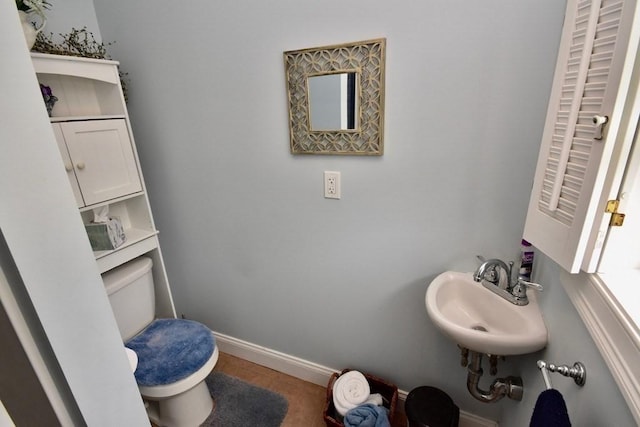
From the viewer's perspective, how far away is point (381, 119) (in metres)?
1.16

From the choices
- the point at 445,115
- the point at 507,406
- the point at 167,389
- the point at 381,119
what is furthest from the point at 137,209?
the point at 507,406

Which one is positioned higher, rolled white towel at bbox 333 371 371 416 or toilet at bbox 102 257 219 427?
toilet at bbox 102 257 219 427

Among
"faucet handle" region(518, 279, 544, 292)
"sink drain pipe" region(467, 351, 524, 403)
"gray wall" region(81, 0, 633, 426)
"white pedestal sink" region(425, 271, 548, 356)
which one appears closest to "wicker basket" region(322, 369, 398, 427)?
"gray wall" region(81, 0, 633, 426)

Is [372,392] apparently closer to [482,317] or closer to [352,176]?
[482,317]

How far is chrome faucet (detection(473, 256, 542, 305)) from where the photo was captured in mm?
1085

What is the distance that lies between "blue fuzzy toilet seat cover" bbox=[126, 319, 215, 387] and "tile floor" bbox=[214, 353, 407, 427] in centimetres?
52

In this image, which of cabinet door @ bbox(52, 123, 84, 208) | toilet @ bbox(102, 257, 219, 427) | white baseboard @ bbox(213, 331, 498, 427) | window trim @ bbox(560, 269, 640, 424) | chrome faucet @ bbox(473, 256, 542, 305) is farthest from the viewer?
white baseboard @ bbox(213, 331, 498, 427)

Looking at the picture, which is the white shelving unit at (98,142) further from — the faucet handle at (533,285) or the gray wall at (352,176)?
the faucet handle at (533,285)

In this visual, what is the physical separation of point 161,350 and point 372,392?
3.41 feet

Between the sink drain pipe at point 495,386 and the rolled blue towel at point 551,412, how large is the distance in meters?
0.51

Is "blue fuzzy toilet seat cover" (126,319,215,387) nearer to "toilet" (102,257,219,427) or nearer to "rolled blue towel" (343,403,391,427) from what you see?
"toilet" (102,257,219,427)

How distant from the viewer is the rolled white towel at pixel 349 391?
4.68 feet

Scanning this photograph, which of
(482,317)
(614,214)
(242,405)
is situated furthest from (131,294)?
(614,214)

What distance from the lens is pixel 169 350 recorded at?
1448 mm
